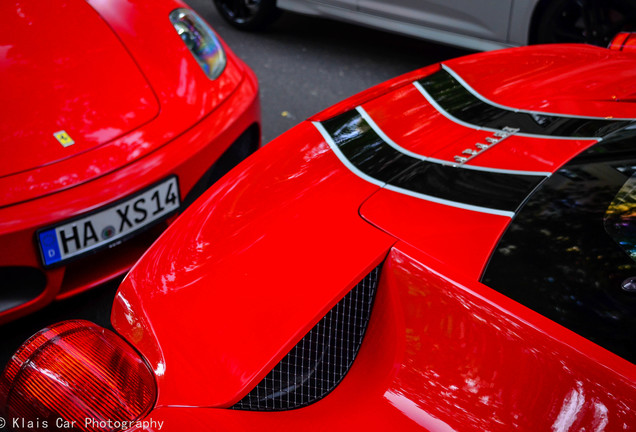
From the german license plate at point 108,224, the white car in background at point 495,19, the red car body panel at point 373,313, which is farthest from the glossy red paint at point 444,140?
the white car in background at point 495,19

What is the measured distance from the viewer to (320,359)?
1.04 metres

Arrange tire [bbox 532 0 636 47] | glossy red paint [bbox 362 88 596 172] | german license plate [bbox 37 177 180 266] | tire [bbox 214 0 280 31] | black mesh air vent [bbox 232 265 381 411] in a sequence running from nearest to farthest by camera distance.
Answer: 1. black mesh air vent [bbox 232 265 381 411]
2. glossy red paint [bbox 362 88 596 172]
3. german license plate [bbox 37 177 180 266]
4. tire [bbox 532 0 636 47]
5. tire [bbox 214 0 280 31]

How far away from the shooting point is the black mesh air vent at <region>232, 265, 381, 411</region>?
39.0 inches

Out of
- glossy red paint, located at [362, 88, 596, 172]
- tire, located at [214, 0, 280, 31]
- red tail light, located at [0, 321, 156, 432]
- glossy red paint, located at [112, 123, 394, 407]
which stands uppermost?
glossy red paint, located at [362, 88, 596, 172]

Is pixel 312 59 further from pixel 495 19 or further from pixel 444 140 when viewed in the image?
pixel 444 140

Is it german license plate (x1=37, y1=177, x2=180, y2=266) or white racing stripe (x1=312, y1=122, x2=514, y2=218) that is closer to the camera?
white racing stripe (x1=312, y1=122, x2=514, y2=218)

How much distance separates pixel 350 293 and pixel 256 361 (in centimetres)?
19

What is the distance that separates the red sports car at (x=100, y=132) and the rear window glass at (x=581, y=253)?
125cm

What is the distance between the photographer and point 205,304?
3.69 feet

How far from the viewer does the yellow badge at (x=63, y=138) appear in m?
1.97

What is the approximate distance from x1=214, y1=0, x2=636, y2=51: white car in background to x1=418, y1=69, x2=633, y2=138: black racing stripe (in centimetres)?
209

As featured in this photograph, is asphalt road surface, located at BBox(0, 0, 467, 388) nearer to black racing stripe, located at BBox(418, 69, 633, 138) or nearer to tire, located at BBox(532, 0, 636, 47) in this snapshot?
tire, located at BBox(532, 0, 636, 47)

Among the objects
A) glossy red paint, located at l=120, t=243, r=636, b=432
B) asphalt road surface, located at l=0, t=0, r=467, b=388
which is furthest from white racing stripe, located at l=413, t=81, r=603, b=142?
asphalt road surface, located at l=0, t=0, r=467, b=388

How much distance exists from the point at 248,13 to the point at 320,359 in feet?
13.8
